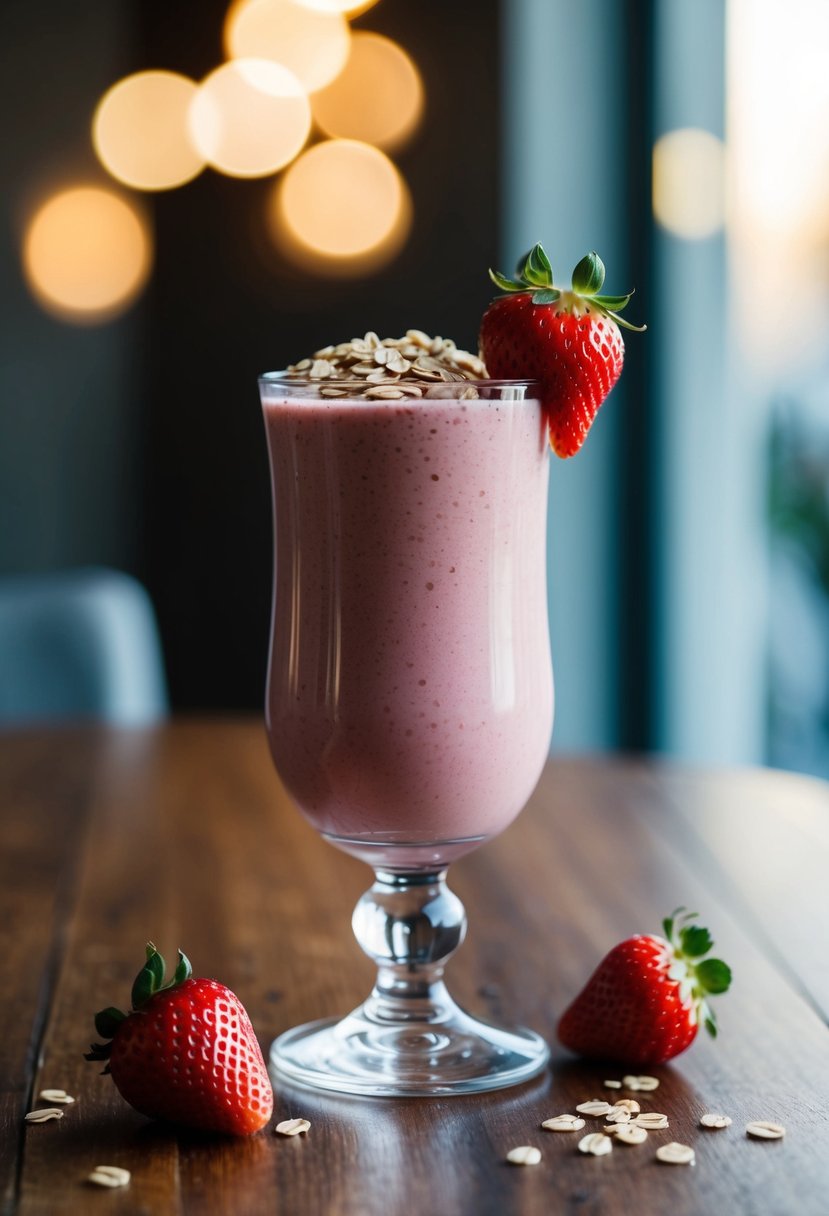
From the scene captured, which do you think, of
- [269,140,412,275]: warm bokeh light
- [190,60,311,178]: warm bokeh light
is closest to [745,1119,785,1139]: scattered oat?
[269,140,412,275]: warm bokeh light

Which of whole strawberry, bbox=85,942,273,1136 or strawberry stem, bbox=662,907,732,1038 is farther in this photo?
strawberry stem, bbox=662,907,732,1038

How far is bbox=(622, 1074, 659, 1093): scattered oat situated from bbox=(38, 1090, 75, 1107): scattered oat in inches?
12.3

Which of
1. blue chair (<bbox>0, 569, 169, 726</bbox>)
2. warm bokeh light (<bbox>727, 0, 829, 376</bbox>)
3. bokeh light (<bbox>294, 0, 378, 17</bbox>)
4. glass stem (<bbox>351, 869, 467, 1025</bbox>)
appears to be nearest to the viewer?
glass stem (<bbox>351, 869, 467, 1025</bbox>)

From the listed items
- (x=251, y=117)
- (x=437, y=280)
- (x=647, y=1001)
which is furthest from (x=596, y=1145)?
(x=251, y=117)

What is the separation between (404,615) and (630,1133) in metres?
0.32

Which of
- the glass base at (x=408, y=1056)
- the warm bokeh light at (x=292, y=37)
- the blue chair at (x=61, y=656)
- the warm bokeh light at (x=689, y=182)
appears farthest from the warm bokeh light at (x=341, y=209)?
the glass base at (x=408, y=1056)

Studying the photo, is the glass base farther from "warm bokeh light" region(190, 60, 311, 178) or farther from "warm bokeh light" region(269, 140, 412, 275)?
"warm bokeh light" region(190, 60, 311, 178)

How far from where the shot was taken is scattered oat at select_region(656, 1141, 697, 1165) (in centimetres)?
75

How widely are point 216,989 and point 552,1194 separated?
204mm

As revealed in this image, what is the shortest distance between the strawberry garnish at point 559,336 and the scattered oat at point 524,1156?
0.39 metres

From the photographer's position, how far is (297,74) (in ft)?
12.2

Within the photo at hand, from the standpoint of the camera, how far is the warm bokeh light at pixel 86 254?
388 cm

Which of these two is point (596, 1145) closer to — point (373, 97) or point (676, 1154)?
point (676, 1154)

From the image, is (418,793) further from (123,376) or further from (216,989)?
(123,376)
